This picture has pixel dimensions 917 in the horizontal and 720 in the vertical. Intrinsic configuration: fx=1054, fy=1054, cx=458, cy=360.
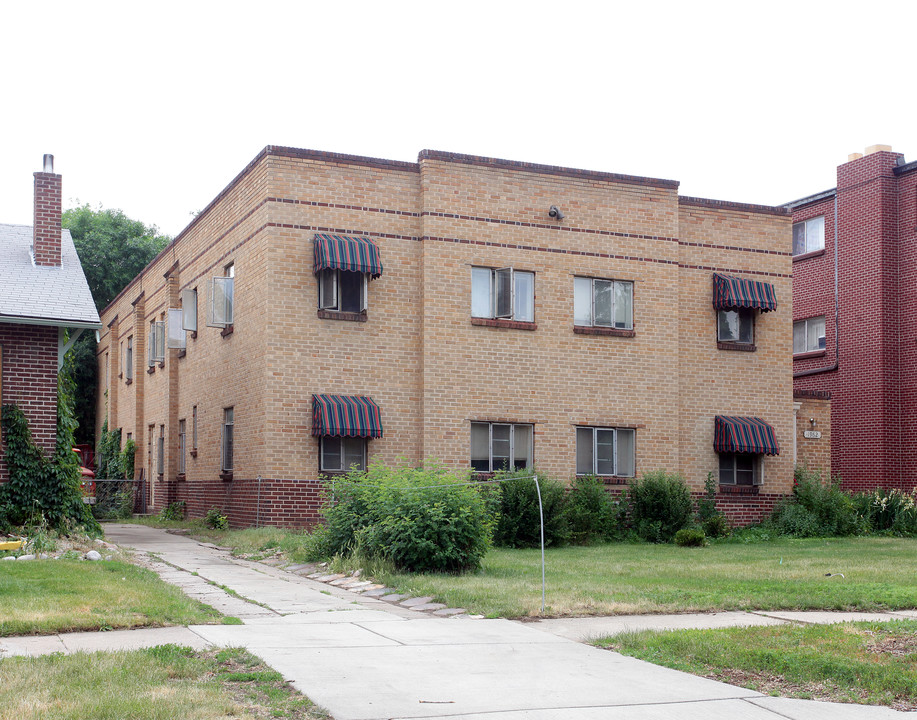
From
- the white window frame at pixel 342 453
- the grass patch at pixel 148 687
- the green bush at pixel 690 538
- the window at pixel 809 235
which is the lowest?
the green bush at pixel 690 538

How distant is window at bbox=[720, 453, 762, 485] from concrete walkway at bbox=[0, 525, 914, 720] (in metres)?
14.6

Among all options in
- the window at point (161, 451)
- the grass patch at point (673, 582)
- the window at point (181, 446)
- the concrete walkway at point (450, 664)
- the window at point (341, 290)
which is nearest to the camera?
the concrete walkway at point (450, 664)

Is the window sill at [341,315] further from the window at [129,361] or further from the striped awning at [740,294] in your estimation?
the window at [129,361]

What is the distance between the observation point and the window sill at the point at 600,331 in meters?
24.2

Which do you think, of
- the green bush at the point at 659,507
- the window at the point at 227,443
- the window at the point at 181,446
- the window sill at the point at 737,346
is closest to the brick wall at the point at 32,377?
the window at the point at 227,443

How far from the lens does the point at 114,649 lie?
28.2 feet

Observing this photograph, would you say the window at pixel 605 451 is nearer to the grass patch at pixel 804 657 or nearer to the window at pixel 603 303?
the window at pixel 603 303

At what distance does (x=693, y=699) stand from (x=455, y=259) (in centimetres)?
1635

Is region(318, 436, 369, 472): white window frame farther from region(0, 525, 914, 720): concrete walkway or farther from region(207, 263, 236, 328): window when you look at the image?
region(0, 525, 914, 720): concrete walkway

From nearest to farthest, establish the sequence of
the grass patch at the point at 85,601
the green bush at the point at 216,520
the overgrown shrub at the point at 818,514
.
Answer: the grass patch at the point at 85,601
the green bush at the point at 216,520
the overgrown shrub at the point at 818,514

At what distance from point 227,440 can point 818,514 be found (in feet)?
46.4

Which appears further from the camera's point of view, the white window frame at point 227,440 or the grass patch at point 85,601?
the white window frame at point 227,440

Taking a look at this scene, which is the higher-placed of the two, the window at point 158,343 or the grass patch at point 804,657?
the window at point 158,343

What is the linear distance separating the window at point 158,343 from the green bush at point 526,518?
12962 mm
